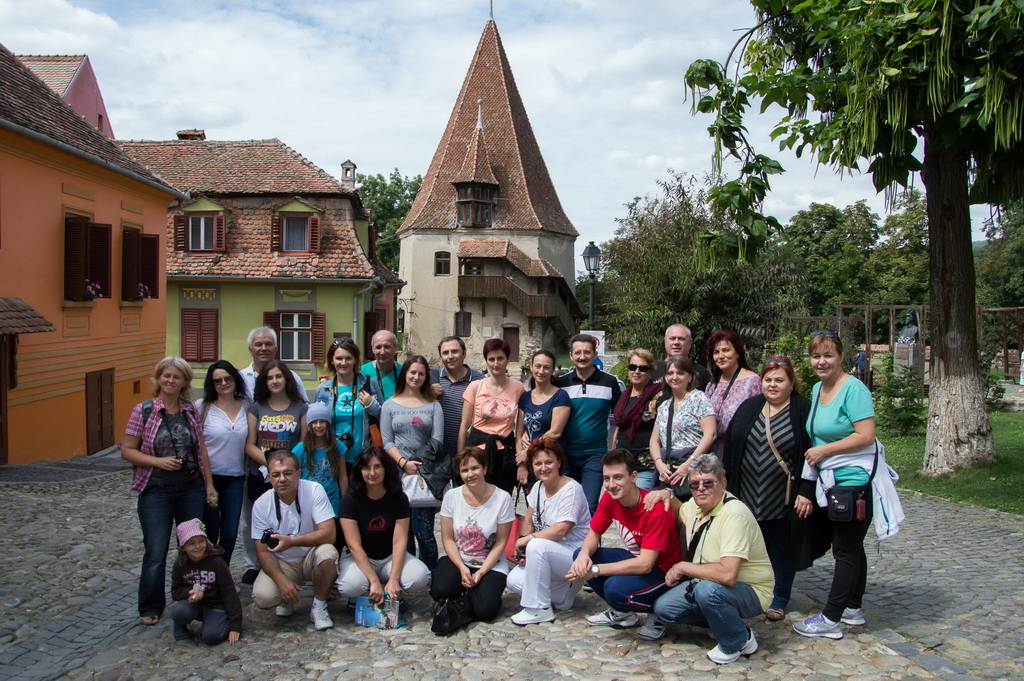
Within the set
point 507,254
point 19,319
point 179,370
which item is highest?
point 507,254

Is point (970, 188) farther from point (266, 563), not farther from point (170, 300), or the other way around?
point (170, 300)

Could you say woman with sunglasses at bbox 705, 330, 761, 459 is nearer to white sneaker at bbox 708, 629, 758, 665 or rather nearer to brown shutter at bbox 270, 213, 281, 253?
white sneaker at bbox 708, 629, 758, 665

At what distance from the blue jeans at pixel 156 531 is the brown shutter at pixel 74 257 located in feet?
34.6

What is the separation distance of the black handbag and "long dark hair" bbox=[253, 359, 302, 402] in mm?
1864

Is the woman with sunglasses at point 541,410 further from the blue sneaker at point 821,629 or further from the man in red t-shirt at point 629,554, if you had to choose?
the blue sneaker at point 821,629

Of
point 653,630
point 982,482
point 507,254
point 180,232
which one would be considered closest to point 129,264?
point 180,232

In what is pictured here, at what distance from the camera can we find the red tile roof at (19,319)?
12.4m

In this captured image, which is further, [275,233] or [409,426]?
[275,233]

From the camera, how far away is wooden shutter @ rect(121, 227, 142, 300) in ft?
56.3

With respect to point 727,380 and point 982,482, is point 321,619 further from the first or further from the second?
point 982,482

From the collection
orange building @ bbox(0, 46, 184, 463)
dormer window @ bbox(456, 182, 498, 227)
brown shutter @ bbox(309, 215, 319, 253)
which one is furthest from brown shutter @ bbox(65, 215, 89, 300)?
dormer window @ bbox(456, 182, 498, 227)

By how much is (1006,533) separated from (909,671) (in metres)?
4.01

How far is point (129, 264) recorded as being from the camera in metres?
17.2

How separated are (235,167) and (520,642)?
26644 mm
